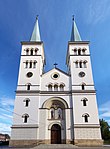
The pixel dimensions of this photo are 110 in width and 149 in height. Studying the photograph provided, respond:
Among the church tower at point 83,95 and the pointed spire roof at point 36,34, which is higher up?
the pointed spire roof at point 36,34

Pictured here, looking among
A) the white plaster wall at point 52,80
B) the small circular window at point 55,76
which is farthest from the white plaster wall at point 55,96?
the small circular window at point 55,76

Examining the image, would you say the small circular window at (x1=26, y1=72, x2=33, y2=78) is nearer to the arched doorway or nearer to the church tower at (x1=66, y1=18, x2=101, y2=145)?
the church tower at (x1=66, y1=18, x2=101, y2=145)

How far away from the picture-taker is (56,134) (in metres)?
24.3

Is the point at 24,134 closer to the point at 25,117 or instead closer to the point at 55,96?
the point at 25,117

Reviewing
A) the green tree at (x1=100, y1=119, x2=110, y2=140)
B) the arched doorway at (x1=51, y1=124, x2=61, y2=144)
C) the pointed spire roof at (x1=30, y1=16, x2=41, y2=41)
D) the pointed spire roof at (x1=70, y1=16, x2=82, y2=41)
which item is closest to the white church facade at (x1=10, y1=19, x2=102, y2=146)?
the arched doorway at (x1=51, y1=124, x2=61, y2=144)

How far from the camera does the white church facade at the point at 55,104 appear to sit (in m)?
23.1

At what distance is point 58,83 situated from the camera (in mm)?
27594

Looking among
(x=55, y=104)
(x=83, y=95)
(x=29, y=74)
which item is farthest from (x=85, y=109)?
(x=29, y=74)

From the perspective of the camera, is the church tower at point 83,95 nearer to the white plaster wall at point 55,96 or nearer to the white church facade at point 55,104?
the white church facade at point 55,104

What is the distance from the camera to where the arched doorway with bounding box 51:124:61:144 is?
942 inches

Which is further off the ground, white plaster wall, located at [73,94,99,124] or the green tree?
white plaster wall, located at [73,94,99,124]

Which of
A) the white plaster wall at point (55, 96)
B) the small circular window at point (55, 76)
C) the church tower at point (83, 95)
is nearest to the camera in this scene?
the church tower at point (83, 95)

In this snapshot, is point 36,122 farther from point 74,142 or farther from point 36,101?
point 74,142

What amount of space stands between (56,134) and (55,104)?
5077mm
